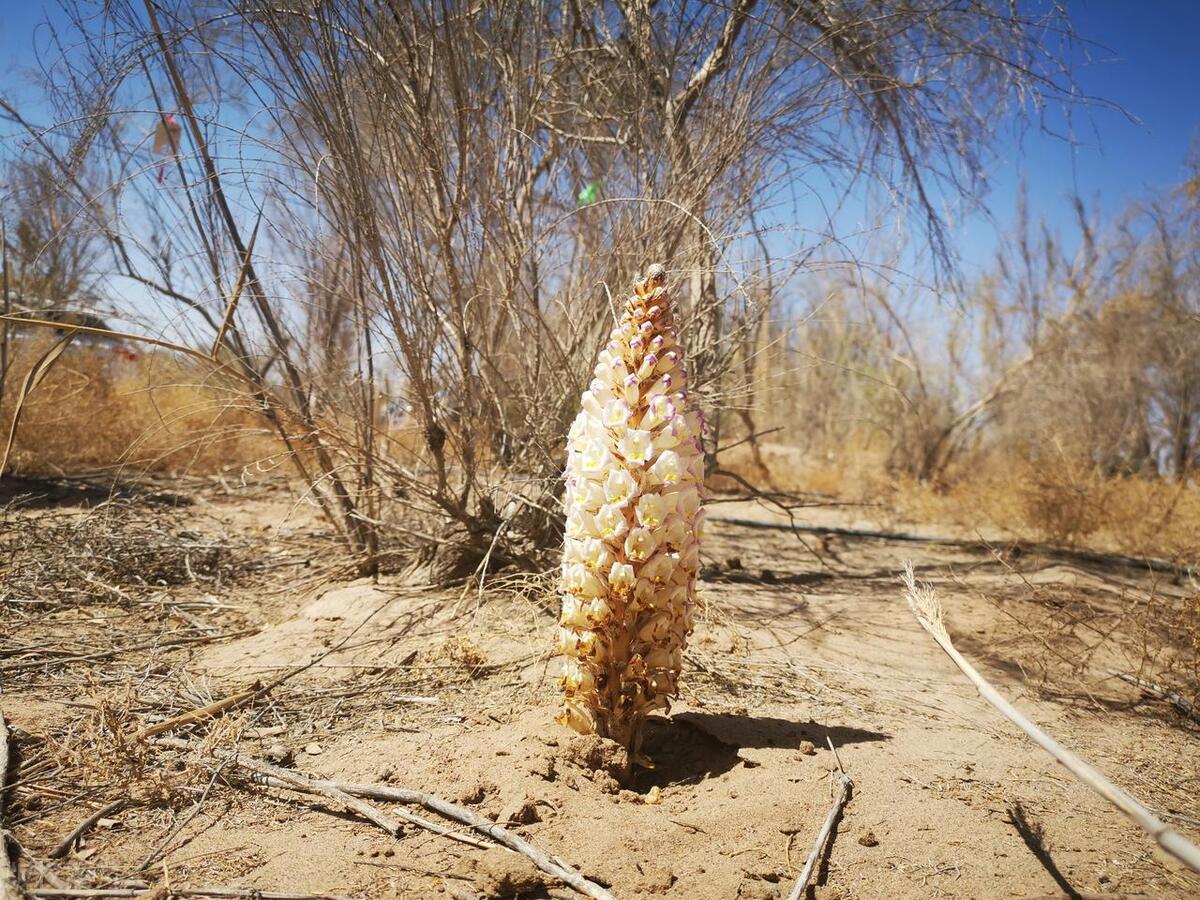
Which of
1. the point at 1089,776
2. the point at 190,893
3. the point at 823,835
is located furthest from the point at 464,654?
the point at 1089,776

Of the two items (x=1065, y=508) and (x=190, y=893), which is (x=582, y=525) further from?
(x=1065, y=508)

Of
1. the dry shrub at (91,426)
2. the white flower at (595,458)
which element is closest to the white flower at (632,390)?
the white flower at (595,458)

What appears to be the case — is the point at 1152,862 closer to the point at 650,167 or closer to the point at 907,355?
the point at 650,167

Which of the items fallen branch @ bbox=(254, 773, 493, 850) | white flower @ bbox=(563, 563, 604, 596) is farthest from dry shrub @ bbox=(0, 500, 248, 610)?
white flower @ bbox=(563, 563, 604, 596)

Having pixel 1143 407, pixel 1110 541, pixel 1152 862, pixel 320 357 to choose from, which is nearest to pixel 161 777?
pixel 320 357

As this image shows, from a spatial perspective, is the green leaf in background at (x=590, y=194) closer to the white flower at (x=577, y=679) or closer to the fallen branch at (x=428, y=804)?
the white flower at (x=577, y=679)

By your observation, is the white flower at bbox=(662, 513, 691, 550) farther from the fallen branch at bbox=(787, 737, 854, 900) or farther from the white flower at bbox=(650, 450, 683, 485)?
the fallen branch at bbox=(787, 737, 854, 900)
